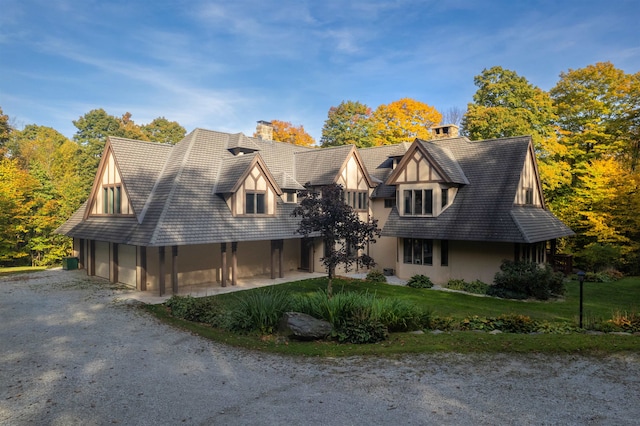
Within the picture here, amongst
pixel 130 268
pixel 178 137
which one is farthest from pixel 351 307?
pixel 178 137

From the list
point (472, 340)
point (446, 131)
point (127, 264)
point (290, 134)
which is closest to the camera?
point (472, 340)

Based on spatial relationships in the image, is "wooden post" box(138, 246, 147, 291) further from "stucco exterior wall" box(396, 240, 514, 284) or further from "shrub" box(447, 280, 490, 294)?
"shrub" box(447, 280, 490, 294)

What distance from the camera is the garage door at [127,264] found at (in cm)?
2028

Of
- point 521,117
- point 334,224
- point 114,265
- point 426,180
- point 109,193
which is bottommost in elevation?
point 114,265

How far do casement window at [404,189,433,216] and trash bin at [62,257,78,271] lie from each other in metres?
20.9

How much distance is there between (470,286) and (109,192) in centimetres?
1945

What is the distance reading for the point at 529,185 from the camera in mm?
22406

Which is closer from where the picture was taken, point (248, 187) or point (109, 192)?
point (248, 187)

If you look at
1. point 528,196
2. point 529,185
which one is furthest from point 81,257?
point 529,185

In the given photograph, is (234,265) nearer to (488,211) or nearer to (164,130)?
(488,211)

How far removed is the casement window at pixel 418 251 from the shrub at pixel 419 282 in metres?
1.26

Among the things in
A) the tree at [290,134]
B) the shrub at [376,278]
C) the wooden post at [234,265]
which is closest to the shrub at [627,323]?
the shrub at [376,278]

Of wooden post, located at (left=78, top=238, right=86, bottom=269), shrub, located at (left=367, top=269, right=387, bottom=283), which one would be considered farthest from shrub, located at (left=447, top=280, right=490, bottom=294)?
wooden post, located at (left=78, top=238, right=86, bottom=269)

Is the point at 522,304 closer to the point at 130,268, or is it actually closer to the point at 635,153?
the point at 130,268
